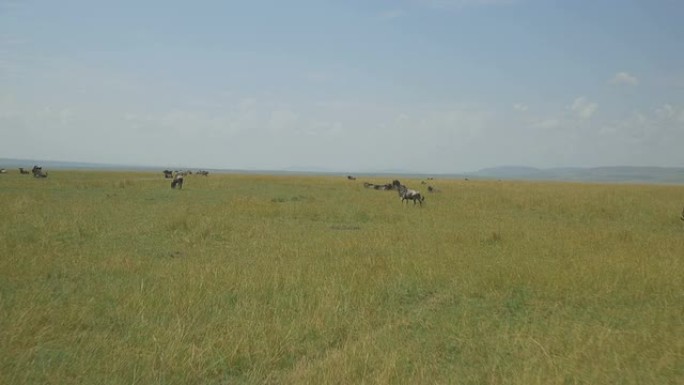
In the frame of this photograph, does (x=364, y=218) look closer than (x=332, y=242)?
No

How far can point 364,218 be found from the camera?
65.3 ft

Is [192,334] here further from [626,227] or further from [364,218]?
[626,227]

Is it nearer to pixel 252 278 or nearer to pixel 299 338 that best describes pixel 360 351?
pixel 299 338

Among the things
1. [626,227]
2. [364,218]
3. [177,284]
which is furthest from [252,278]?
[626,227]

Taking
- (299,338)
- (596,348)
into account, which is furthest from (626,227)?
(299,338)

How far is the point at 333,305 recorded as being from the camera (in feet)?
24.8

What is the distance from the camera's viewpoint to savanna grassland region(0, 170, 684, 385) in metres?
5.34

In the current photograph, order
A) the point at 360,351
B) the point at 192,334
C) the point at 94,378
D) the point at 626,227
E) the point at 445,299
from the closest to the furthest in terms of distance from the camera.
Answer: the point at 94,378, the point at 360,351, the point at 192,334, the point at 445,299, the point at 626,227

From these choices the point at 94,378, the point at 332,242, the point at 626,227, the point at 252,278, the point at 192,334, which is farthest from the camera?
the point at 626,227

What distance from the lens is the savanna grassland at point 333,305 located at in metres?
5.34

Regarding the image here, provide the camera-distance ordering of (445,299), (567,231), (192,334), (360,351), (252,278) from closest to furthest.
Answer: (360,351), (192,334), (445,299), (252,278), (567,231)

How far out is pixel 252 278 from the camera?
9.16 m

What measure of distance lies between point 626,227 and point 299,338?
17.2 meters

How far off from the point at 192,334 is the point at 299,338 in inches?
52.7
